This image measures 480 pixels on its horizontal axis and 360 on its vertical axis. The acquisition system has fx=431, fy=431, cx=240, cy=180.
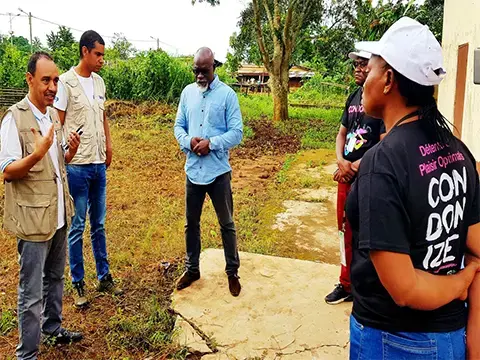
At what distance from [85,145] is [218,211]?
3.85 ft

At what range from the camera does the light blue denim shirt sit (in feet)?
11.2

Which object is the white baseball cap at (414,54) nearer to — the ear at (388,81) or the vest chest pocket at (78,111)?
the ear at (388,81)

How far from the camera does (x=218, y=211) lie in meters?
3.51

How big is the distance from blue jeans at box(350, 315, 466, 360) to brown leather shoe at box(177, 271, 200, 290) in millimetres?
2417

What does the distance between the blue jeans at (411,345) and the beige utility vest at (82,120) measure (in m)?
2.65

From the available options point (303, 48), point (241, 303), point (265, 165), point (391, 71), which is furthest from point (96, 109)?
point (303, 48)

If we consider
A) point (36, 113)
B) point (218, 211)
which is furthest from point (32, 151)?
point (218, 211)

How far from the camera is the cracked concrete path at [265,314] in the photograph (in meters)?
2.84

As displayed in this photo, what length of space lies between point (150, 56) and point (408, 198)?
1656 centimetres

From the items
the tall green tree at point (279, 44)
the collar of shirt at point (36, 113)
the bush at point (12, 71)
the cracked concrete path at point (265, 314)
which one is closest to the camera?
the collar of shirt at point (36, 113)

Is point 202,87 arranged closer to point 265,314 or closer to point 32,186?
point 32,186

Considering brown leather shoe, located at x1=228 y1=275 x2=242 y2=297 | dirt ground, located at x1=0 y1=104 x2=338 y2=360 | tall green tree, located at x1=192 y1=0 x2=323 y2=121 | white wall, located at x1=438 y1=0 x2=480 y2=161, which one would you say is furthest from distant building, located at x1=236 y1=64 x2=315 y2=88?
brown leather shoe, located at x1=228 y1=275 x2=242 y2=297

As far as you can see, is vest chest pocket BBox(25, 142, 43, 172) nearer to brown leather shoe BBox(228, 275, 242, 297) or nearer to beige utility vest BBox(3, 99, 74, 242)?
beige utility vest BBox(3, 99, 74, 242)

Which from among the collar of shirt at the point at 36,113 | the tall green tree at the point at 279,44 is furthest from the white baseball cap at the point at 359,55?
the tall green tree at the point at 279,44
